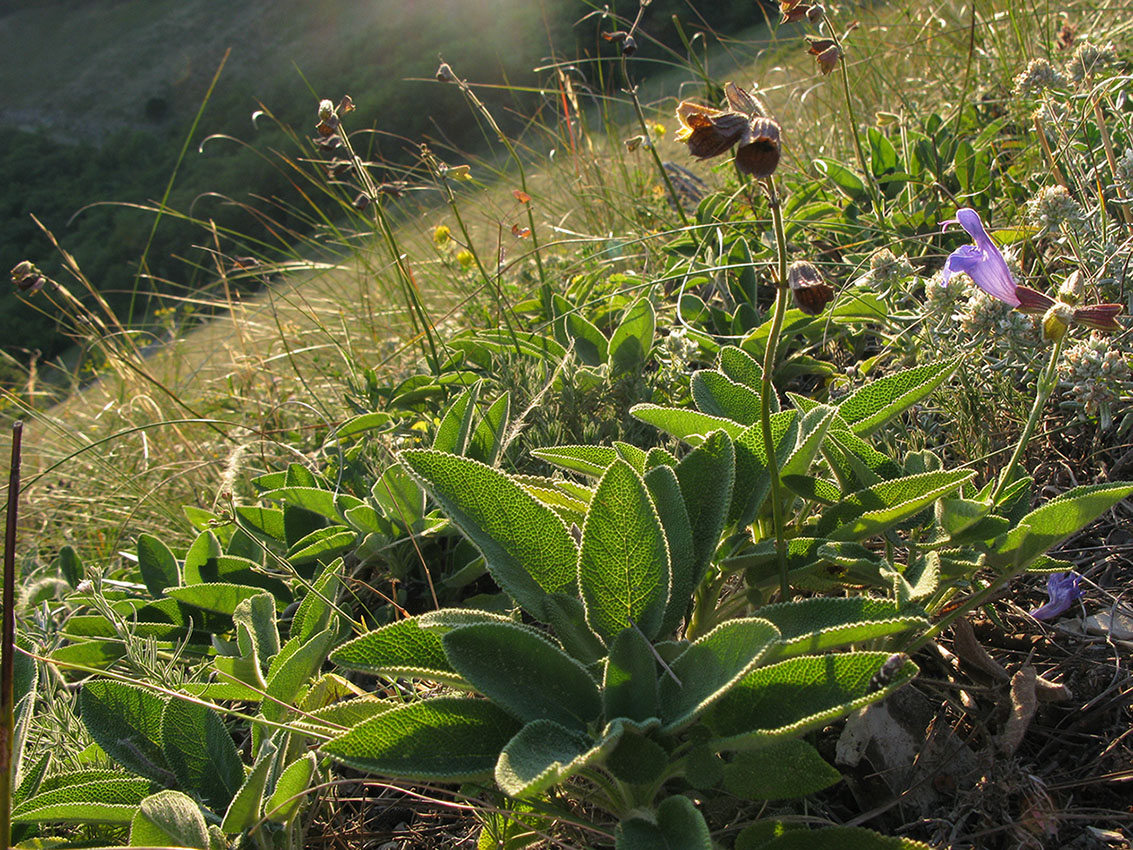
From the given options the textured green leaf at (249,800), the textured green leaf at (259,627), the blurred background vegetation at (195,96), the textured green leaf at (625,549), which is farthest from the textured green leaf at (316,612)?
the blurred background vegetation at (195,96)

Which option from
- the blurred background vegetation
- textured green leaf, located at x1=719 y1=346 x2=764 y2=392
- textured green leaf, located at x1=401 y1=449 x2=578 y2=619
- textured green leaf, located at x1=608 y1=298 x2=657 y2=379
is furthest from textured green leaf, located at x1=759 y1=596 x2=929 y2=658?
the blurred background vegetation

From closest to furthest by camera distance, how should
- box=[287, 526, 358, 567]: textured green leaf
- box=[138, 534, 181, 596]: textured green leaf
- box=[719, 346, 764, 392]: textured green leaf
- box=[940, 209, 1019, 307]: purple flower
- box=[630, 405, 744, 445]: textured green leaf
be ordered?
box=[940, 209, 1019, 307]: purple flower
box=[630, 405, 744, 445]: textured green leaf
box=[719, 346, 764, 392]: textured green leaf
box=[287, 526, 358, 567]: textured green leaf
box=[138, 534, 181, 596]: textured green leaf

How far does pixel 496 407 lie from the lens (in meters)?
1.51

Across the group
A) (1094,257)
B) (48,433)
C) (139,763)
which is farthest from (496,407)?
(48,433)

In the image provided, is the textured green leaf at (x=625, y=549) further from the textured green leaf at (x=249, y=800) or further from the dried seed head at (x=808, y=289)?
the textured green leaf at (x=249, y=800)

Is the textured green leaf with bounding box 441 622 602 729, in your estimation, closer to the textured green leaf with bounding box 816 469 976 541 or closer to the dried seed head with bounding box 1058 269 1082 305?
the textured green leaf with bounding box 816 469 976 541

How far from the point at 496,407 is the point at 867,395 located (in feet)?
2.15

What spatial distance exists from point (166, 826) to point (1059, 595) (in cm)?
111

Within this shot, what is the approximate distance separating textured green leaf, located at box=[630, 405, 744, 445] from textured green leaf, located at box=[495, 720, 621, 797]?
0.45 metres

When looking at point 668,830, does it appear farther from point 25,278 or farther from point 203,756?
point 25,278

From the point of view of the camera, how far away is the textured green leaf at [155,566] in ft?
5.19

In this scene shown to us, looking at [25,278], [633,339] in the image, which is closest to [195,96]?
[25,278]

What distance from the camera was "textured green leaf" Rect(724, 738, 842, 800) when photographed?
32.9 inches

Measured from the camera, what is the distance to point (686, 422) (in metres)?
1.16
